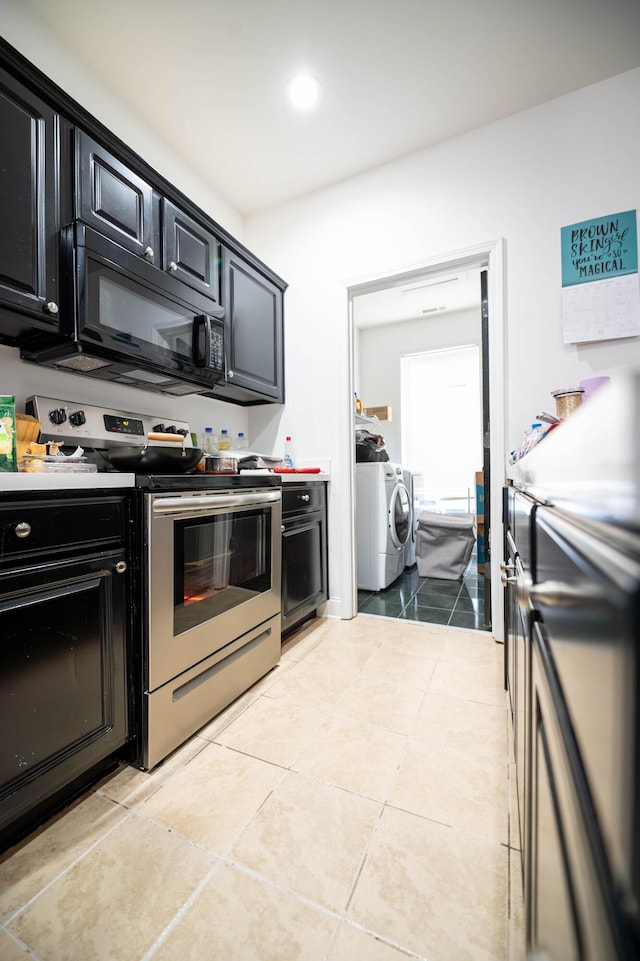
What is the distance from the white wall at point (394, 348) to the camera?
435 cm

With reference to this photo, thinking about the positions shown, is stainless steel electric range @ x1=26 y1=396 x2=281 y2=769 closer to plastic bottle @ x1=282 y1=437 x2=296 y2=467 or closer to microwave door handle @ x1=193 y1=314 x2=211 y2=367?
microwave door handle @ x1=193 y1=314 x2=211 y2=367

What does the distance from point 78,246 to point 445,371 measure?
3830 millimetres

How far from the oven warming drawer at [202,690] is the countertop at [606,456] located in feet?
4.33

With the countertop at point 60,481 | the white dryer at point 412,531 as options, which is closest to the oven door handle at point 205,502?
the countertop at point 60,481

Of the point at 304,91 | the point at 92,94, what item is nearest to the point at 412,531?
the point at 304,91

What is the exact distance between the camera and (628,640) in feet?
0.56

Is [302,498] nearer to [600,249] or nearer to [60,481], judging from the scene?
[60,481]

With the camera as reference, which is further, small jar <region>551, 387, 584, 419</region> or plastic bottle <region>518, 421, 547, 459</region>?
small jar <region>551, 387, 584, 419</region>

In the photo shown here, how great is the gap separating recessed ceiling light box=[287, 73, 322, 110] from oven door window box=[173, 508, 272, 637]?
202cm

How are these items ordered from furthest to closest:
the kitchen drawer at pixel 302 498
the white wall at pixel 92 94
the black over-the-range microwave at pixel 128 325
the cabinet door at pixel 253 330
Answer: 1. the cabinet door at pixel 253 330
2. the kitchen drawer at pixel 302 498
3. the white wall at pixel 92 94
4. the black over-the-range microwave at pixel 128 325

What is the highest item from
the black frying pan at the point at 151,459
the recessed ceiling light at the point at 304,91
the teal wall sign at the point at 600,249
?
the recessed ceiling light at the point at 304,91

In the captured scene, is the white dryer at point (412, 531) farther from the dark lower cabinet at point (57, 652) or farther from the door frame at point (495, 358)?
the dark lower cabinet at point (57, 652)

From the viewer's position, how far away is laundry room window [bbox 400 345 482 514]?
439cm

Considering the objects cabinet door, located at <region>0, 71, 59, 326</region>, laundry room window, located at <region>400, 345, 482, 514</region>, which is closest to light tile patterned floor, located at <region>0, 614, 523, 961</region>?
cabinet door, located at <region>0, 71, 59, 326</region>
